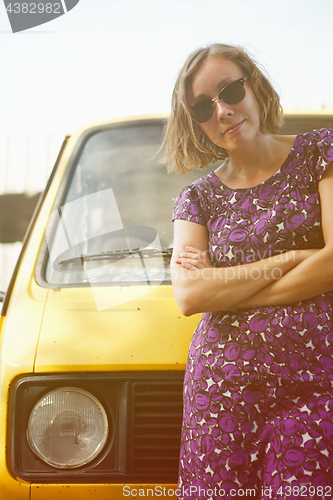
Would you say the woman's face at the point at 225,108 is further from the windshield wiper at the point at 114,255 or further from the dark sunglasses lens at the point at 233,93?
the windshield wiper at the point at 114,255

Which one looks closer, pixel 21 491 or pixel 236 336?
pixel 236 336

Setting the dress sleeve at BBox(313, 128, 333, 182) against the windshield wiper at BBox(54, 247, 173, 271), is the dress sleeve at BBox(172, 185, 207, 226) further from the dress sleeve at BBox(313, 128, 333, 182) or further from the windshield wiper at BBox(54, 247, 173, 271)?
the windshield wiper at BBox(54, 247, 173, 271)

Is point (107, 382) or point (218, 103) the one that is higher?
point (218, 103)

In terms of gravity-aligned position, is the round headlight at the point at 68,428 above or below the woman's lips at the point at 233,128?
below

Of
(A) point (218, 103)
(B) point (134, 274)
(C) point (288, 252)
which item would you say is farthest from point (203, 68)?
(B) point (134, 274)

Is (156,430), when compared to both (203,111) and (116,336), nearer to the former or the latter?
(116,336)

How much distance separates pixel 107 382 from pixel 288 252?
28.9 inches

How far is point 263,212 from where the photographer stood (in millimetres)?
1423

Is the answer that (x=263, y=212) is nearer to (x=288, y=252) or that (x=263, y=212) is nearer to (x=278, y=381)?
(x=288, y=252)

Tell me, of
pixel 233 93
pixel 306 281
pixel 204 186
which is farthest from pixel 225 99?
pixel 306 281

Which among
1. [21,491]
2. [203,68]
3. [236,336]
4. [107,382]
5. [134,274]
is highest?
[203,68]

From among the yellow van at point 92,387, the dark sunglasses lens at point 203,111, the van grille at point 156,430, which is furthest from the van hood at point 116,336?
the dark sunglasses lens at point 203,111

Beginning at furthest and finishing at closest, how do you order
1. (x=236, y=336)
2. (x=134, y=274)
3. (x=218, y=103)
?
(x=134, y=274), (x=218, y=103), (x=236, y=336)

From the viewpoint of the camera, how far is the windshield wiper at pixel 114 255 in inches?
80.7
